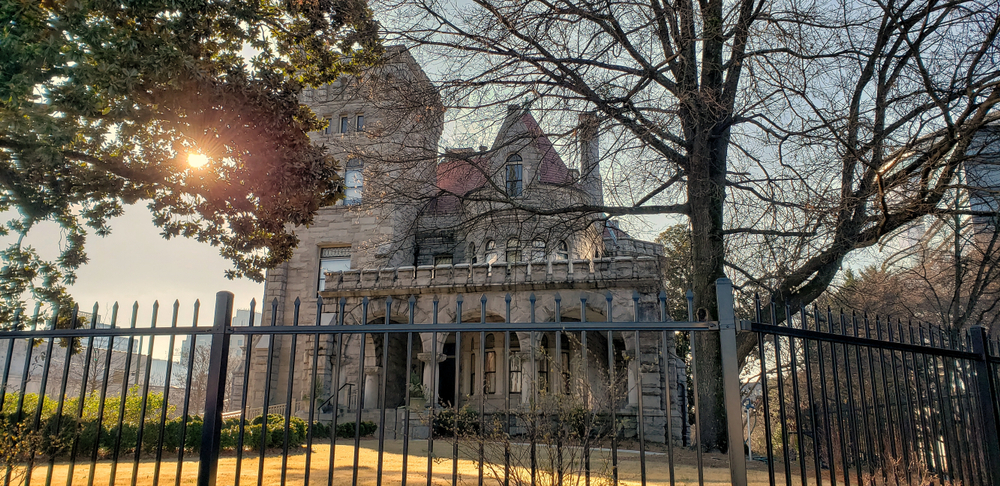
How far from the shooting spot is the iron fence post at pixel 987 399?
17.7 ft

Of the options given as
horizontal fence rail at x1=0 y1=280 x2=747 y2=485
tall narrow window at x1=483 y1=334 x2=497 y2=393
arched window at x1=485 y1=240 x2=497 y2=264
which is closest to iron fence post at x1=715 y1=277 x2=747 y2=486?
horizontal fence rail at x1=0 y1=280 x2=747 y2=485

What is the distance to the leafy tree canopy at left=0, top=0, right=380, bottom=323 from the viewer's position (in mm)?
6316

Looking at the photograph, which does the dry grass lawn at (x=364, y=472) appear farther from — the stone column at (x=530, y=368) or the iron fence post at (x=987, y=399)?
the iron fence post at (x=987, y=399)

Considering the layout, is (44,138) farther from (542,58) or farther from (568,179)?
(568,179)

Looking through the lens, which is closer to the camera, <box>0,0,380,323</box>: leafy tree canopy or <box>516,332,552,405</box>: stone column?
<box>516,332,552,405</box>: stone column

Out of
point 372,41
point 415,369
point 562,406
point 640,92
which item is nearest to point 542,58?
point 640,92

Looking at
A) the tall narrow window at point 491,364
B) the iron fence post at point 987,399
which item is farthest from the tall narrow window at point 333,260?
the iron fence post at point 987,399

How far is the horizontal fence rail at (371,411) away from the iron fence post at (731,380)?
11 millimetres

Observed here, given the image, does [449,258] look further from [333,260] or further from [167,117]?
[167,117]

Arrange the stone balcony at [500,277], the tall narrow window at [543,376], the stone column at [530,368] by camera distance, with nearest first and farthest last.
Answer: the stone column at [530,368]
the tall narrow window at [543,376]
the stone balcony at [500,277]

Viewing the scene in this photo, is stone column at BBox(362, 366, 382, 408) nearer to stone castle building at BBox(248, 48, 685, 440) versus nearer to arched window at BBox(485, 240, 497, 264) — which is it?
stone castle building at BBox(248, 48, 685, 440)

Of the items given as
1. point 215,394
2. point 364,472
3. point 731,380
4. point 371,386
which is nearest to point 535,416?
point 731,380

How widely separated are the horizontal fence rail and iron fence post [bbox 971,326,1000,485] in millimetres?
2751

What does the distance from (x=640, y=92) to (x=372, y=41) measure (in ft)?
13.9
